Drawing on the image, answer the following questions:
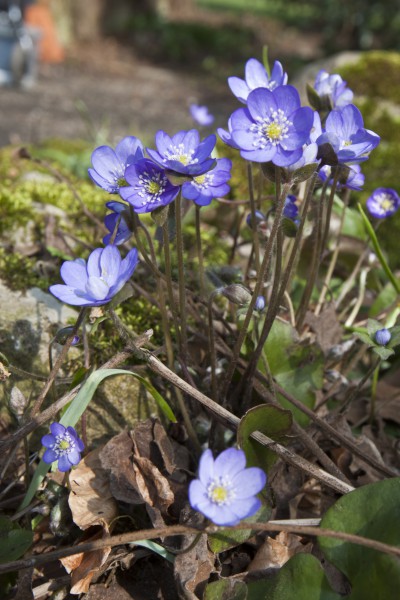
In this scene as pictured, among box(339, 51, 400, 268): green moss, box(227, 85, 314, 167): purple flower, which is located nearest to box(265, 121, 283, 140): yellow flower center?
box(227, 85, 314, 167): purple flower

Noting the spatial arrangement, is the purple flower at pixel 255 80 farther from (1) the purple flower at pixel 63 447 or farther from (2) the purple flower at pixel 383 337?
(1) the purple flower at pixel 63 447

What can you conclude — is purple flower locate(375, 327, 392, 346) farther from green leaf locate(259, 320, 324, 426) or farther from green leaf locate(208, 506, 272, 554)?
green leaf locate(208, 506, 272, 554)

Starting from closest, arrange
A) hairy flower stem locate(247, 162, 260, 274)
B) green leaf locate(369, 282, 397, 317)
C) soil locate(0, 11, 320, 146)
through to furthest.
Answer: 1. hairy flower stem locate(247, 162, 260, 274)
2. green leaf locate(369, 282, 397, 317)
3. soil locate(0, 11, 320, 146)

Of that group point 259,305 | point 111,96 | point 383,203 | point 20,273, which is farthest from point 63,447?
point 111,96

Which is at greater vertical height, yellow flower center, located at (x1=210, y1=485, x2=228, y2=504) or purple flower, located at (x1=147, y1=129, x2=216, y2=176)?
purple flower, located at (x1=147, y1=129, x2=216, y2=176)

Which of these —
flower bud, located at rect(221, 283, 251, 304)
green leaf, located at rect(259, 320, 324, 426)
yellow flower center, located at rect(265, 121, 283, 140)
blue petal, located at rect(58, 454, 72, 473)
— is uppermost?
yellow flower center, located at rect(265, 121, 283, 140)

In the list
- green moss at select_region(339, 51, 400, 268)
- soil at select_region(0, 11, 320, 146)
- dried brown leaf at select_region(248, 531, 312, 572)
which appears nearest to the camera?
dried brown leaf at select_region(248, 531, 312, 572)
